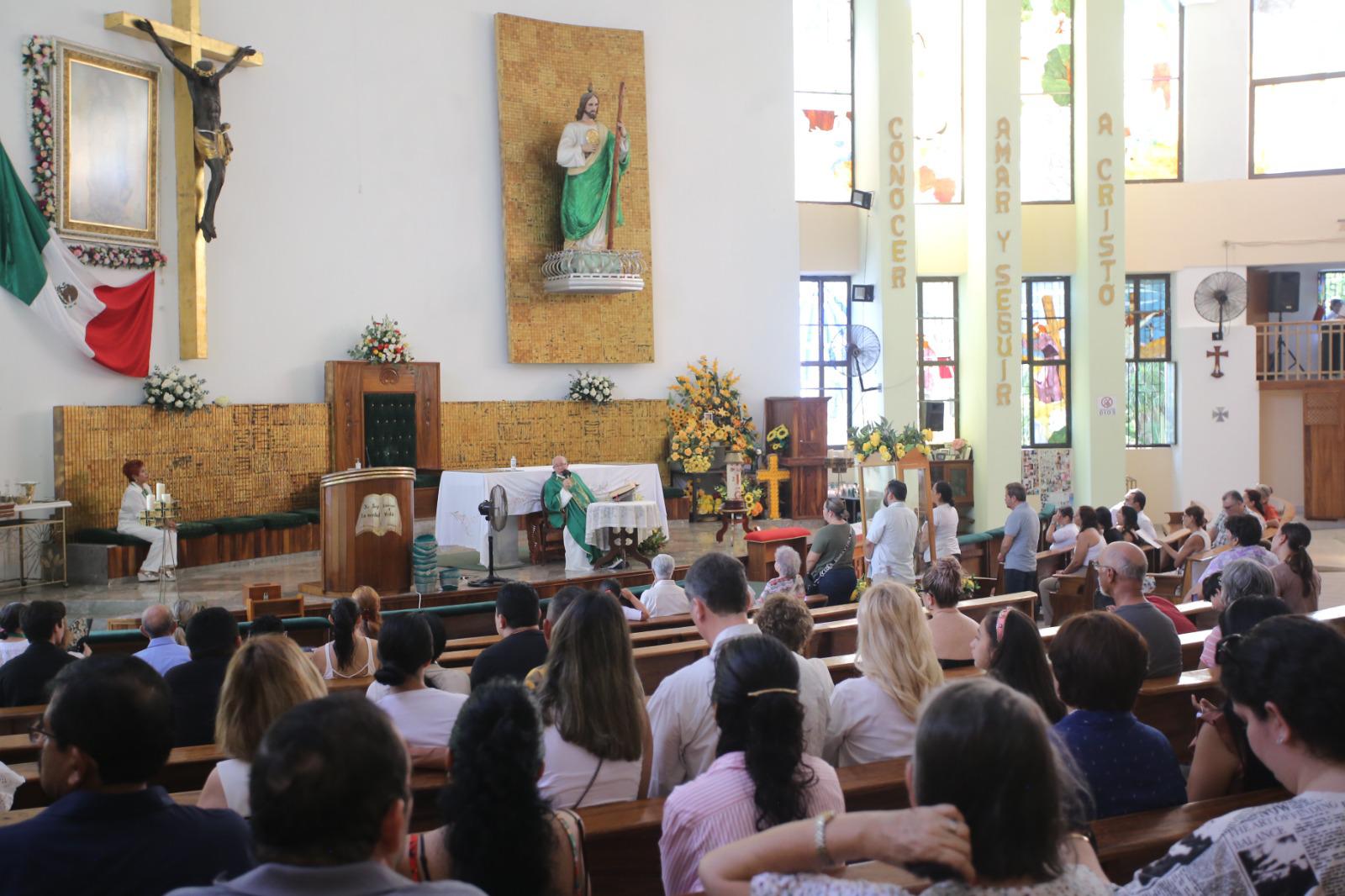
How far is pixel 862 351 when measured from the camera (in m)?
16.0

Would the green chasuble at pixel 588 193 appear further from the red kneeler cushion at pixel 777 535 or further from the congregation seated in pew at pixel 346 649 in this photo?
the congregation seated in pew at pixel 346 649

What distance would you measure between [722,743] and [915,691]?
1.19 meters

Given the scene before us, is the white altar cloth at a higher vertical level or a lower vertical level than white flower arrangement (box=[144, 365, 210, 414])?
lower

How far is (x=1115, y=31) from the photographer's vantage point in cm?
1616

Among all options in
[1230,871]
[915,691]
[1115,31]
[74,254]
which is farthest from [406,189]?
[1230,871]

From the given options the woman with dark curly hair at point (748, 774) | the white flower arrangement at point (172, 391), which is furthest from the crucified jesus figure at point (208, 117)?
the woman with dark curly hair at point (748, 774)

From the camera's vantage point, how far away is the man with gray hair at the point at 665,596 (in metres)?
7.05

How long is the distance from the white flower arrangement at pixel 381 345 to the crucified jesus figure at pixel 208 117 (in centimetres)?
196

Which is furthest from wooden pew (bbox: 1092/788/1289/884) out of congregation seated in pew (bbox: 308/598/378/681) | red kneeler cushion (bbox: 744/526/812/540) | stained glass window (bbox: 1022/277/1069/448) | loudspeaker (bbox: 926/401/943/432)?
stained glass window (bbox: 1022/277/1069/448)

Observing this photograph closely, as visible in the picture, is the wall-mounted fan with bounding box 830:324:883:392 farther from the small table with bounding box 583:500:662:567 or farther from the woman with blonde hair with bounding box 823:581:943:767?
the woman with blonde hair with bounding box 823:581:943:767

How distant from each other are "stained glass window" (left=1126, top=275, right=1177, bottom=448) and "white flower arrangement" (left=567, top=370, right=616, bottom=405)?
7.95m

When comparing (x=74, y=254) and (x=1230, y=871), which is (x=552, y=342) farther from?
(x=1230, y=871)

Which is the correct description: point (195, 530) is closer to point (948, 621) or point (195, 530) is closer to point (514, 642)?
point (514, 642)

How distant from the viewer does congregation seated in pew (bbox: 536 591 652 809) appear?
3.05m
